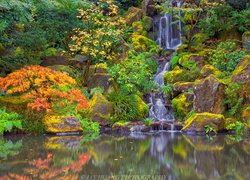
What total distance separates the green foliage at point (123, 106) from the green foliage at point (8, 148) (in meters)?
4.24

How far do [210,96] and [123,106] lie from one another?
3.12 meters

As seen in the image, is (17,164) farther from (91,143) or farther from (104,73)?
(104,73)

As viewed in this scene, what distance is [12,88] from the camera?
38.4 feet

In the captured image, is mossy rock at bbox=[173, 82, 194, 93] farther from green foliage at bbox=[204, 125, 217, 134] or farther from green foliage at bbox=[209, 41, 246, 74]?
green foliage at bbox=[204, 125, 217, 134]

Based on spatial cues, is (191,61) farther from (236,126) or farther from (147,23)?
(147,23)

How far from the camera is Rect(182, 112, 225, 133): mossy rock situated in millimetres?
11445

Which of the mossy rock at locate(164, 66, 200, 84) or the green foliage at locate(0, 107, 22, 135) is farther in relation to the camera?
the mossy rock at locate(164, 66, 200, 84)

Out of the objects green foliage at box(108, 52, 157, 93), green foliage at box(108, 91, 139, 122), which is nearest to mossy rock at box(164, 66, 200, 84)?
green foliage at box(108, 52, 157, 93)

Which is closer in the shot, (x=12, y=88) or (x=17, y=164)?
(x=17, y=164)

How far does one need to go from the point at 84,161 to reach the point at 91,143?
2373mm

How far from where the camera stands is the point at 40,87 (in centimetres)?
1202

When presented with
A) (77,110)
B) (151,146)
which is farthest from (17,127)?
(151,146)

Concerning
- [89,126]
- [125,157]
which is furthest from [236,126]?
[125,157]

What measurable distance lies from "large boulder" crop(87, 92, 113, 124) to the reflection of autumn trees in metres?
5.23
